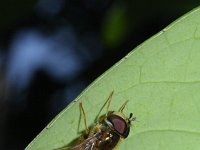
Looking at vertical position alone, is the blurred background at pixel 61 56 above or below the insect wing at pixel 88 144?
above

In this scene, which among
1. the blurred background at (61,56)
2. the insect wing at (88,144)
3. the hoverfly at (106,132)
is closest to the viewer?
the hoverfly at (106,132)

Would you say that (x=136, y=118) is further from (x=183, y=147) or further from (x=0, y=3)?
(x=0, y=3)

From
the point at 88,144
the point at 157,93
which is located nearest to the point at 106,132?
the point at 88,144

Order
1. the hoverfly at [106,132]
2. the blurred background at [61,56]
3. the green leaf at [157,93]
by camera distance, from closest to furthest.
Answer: the green leaf at [157,93]
the hoverfly at [106,132]
the blurred background at [61,56]

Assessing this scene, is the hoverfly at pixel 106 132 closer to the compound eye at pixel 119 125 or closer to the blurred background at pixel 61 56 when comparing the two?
the compound eye at pixel 119 125

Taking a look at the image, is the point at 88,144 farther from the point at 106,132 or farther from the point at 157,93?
the point at 157,93

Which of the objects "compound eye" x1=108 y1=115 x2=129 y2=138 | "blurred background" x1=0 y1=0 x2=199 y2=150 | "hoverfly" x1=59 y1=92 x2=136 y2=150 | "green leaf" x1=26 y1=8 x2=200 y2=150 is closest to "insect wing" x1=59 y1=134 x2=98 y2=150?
"hoverfly" x1=59 y1=92 x2=136 y2=150

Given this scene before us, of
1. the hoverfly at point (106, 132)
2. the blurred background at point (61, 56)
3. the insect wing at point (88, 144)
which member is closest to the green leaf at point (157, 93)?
the hoverfly at point (106, 132)

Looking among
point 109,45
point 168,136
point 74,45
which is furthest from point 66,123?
point 74,45
